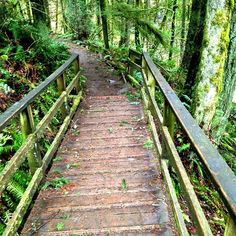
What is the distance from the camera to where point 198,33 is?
278 inches

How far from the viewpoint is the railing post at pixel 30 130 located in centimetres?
361

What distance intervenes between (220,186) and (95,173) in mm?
2947

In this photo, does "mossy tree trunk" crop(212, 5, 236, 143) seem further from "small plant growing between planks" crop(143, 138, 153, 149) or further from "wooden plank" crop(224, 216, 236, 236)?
"wooden plank" crop(224, 216, 236, 236)

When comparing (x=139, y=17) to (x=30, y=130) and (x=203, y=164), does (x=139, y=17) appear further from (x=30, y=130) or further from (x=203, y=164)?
(x=203, y=164)

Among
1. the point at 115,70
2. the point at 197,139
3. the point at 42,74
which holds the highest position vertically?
the point at 197,139

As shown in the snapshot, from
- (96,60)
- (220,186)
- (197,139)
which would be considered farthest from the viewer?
(96,60)

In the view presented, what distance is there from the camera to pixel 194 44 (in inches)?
284

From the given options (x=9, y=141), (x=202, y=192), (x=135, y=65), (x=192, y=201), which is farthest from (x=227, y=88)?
(x=192, y=201)

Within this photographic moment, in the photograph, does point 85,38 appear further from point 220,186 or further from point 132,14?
point 220,186

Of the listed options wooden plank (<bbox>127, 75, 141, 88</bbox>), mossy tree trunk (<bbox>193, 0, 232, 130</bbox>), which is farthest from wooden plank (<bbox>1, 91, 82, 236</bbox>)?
wooden plank (<bbox>127, 75, 141, 88</bbox>)

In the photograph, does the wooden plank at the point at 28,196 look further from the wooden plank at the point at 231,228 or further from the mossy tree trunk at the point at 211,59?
the mossy tree trunk at the point at 211,59

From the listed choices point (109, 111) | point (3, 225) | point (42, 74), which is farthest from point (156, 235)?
point (42, 74)

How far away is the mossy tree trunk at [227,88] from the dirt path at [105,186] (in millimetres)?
1435

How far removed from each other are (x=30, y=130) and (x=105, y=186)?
1.20 meters
